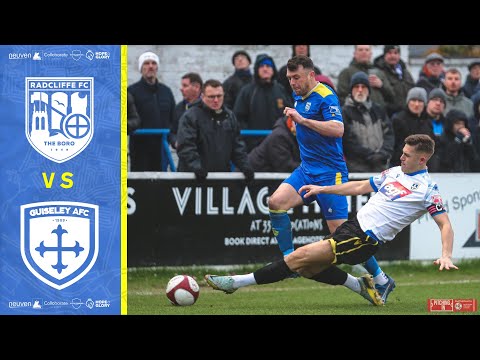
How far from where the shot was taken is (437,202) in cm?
987

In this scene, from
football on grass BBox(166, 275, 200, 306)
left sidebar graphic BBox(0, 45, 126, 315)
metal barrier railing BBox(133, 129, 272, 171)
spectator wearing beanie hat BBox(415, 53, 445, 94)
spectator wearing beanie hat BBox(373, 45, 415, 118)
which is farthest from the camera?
spectator wearing beanie hat BBox(415, 53, 445, 94)

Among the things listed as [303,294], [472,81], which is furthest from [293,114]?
[472,81]

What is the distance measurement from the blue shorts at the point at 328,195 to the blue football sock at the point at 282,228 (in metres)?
0.31

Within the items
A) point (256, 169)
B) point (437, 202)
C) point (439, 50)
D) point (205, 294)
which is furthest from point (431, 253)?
point (439, 50)

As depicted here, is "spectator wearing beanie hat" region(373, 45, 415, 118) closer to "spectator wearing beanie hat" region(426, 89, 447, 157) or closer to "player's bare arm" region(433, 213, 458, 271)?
"spectator wearing beanie hat" region(426, 89, 447, 157)

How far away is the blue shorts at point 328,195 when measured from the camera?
36.8 feet

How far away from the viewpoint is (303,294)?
39.8ft

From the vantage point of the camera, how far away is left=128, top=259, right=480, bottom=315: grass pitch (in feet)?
34.6

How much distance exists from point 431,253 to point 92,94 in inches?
262

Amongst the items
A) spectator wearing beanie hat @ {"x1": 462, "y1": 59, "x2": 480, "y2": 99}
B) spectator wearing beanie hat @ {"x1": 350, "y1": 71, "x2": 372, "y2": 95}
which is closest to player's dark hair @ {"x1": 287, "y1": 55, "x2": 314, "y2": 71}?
spectator wearing beanie hat @ {"x1": 350, "y1": 71, "x2": 372, "y2": 95}

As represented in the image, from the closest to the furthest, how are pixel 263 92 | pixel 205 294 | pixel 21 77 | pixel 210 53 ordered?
1. pixel 21 77
2. pixel 205 294
3. pixel 263 92
4. pixel 210 53

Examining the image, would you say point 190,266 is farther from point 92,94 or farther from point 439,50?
point 439,50

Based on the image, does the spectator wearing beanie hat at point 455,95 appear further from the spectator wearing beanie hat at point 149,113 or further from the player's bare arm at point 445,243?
the player's bare arm at point 445,243

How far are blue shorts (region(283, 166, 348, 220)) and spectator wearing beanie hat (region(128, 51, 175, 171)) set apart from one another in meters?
3.08
